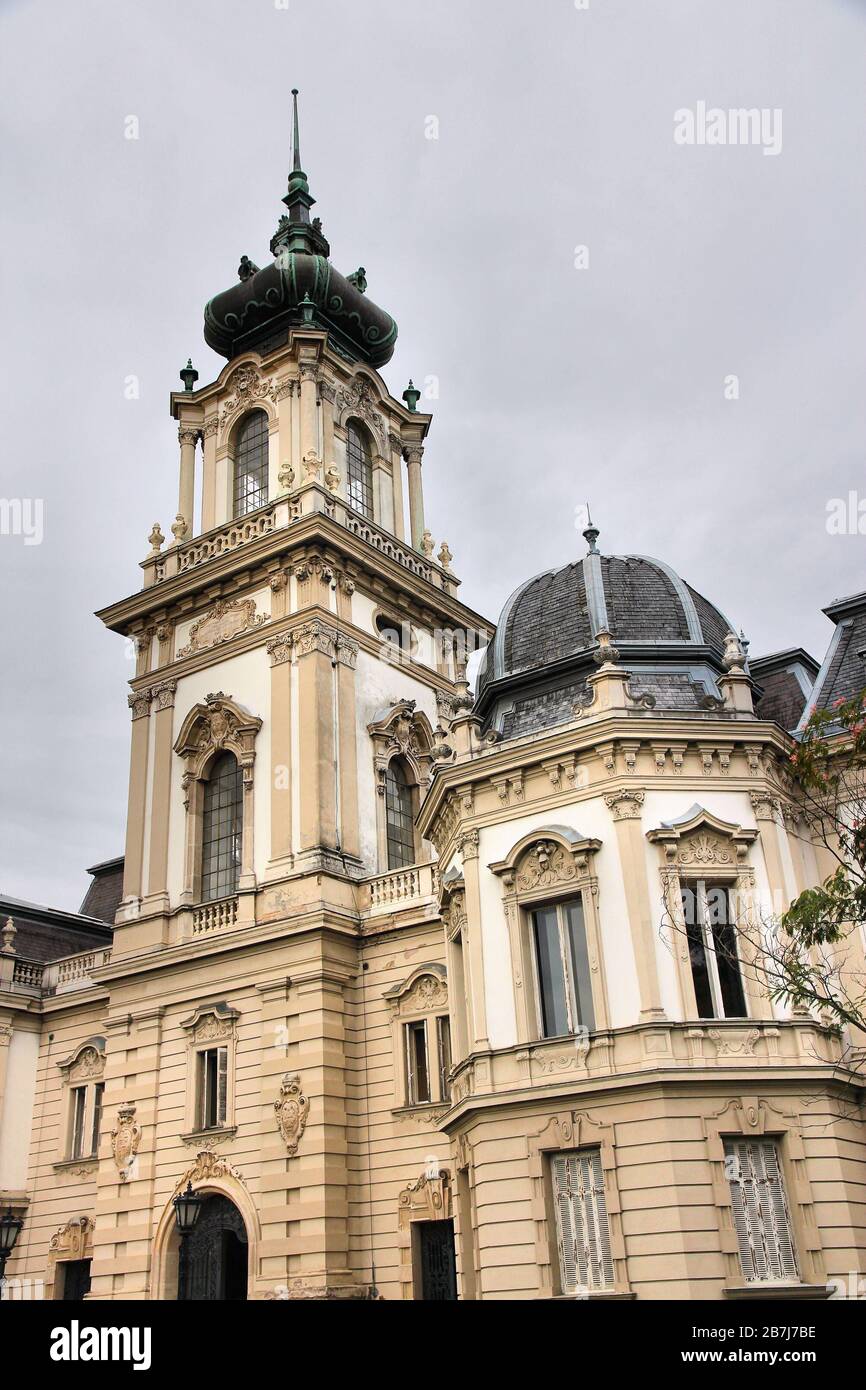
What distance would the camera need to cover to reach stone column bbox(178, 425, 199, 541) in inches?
1411

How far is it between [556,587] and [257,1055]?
468 inches

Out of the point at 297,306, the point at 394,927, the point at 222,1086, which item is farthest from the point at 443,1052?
the point at 297,306

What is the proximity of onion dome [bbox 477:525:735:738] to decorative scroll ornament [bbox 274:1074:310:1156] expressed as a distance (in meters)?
8.60

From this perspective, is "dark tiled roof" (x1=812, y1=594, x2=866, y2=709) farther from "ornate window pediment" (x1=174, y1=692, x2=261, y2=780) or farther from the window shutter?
the window shutter

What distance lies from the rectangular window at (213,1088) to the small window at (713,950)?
12334 mm

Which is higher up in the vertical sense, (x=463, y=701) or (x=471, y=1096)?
(x=463, y=701)

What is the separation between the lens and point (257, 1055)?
26625mm

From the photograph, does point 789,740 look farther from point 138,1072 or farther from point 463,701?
point 138,1072

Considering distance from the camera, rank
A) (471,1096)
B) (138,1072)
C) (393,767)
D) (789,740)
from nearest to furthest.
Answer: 1. (471,1096)
2. (789,740)
3. (138,1072)
4. (393,767)

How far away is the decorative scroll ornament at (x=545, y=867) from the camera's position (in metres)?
Result: 20.3

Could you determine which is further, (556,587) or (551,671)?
(556,587)

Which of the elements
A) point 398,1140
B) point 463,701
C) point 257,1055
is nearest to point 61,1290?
point 257,1055
